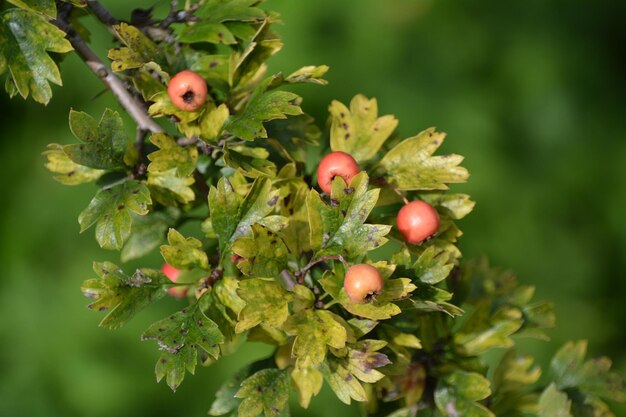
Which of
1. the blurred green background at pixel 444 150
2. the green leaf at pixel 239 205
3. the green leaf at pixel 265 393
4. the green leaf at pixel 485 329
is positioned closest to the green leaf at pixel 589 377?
the green leaf at pixel 485 329

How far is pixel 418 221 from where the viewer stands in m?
1.17

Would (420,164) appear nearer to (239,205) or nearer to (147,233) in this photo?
(239,205)

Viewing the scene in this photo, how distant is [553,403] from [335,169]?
0.60 meters

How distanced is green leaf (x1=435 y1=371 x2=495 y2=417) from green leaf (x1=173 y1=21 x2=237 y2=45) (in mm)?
637

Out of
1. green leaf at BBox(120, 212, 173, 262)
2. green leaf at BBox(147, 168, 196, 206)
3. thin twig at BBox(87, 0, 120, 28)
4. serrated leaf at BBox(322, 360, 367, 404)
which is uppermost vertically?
thin twig at BBox(87, 0, 120, 28)

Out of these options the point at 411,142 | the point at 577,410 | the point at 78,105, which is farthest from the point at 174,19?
the point at 78,105

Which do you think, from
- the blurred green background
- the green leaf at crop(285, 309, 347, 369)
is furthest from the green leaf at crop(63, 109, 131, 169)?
the blurred green background

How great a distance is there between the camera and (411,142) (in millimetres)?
1271

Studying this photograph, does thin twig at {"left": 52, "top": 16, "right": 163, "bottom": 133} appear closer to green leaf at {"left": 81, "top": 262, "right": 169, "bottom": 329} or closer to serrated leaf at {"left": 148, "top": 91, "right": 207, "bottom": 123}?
Result: serrated leaf at {"left": 148, "top": 91, "right": 207, "bottom": 123}

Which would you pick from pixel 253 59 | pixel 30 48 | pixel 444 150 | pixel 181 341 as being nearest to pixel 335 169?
pixel 253 59

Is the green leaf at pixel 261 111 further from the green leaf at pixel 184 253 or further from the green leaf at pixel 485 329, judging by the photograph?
the green leaf at pixel 485 329

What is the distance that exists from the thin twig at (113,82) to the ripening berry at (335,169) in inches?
10.5

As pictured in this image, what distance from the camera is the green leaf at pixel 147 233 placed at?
1.32 m

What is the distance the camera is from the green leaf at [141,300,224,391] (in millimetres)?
1043
